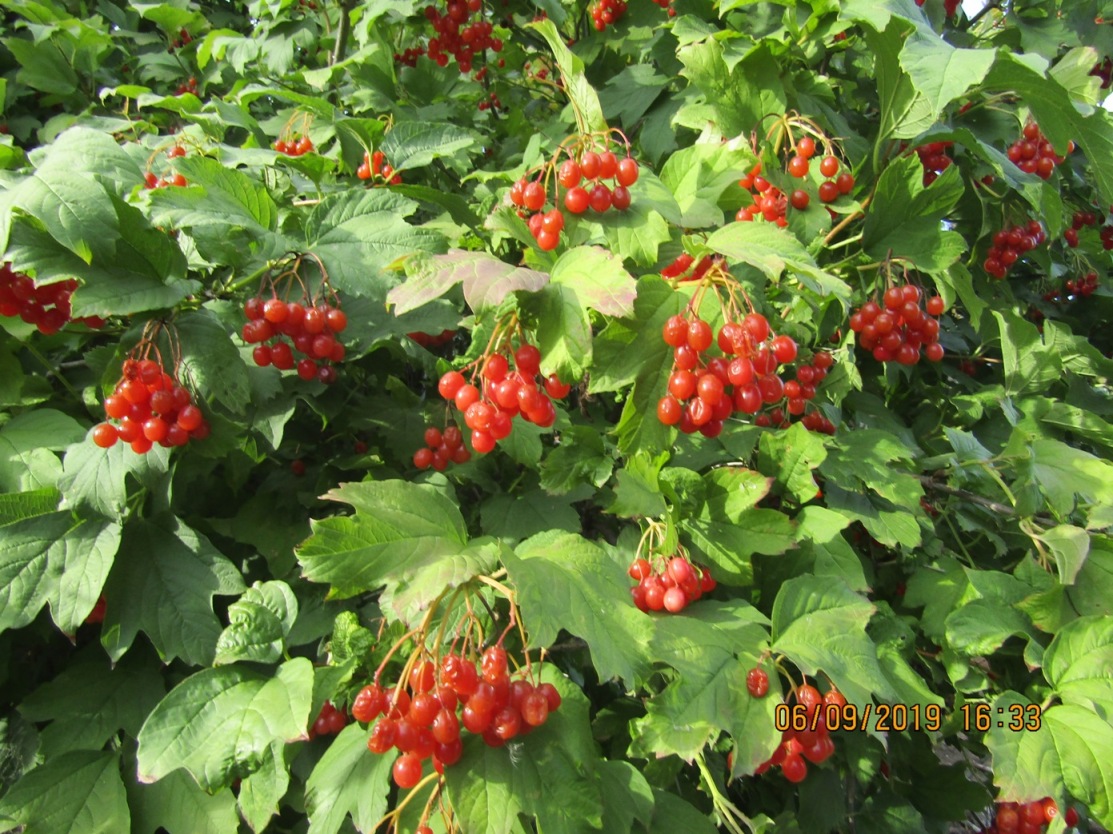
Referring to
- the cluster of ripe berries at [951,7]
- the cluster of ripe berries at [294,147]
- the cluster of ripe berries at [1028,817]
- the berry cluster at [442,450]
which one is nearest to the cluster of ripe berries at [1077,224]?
the cluster of ripe berries at [951,7]

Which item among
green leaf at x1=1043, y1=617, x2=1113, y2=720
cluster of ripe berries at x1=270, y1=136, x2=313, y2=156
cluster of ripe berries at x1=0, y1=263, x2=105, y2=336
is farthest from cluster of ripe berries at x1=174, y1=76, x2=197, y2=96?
green leaf at x1=1043, y1=617, x2=1113, y2=720

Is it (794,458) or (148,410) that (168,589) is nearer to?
(148,410)

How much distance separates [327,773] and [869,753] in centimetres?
140

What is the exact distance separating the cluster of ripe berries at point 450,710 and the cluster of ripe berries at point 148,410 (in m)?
0.74

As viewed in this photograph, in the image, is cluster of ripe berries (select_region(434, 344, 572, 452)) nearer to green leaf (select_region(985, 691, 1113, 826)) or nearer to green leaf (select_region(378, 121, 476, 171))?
green leaf (select_region(378, 121, 476, 171))

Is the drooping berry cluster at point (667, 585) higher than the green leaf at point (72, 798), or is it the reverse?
the drooping berry cluster at point (667, 585)

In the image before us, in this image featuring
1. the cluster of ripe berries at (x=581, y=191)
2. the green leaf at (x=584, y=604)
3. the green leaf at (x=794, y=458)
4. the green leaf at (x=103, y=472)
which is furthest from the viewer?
the green leaf at (x=794, y=458)

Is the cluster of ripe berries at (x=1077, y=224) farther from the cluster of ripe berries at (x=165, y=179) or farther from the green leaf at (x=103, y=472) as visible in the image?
the green leaf at (x=103, y=472)

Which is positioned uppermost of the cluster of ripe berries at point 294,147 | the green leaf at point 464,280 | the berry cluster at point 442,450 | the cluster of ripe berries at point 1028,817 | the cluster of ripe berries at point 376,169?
the green leaf at point 464,280

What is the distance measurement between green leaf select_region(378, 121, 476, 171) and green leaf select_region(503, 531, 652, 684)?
Answer: 3.96 feet

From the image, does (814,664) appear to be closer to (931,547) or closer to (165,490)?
(931,547)

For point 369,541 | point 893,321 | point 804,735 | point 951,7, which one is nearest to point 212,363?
point 369,541

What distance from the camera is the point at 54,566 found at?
1.51 m

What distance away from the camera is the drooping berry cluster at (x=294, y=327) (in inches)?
61.2
